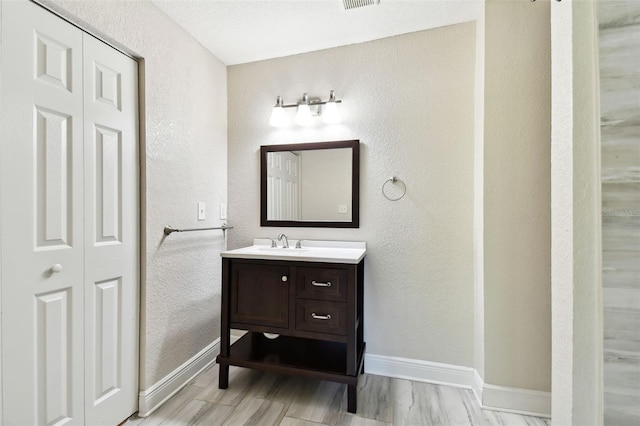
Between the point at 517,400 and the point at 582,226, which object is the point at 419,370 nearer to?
the point at 517,400

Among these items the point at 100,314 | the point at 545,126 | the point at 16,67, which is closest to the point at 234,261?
the point at 100,314

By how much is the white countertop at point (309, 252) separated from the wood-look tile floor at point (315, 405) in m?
0.85

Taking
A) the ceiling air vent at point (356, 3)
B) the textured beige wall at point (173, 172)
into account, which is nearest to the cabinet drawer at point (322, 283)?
the textured beige wall at point (173, 172)

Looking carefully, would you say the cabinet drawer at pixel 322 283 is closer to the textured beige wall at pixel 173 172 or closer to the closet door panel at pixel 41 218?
the textured beige wall at pixel 173 172

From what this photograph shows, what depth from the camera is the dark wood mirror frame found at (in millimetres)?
2020

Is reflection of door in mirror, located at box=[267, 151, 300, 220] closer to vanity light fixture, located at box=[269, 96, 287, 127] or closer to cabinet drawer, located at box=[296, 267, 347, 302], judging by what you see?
vanity light fixture, located at box=[269, 96, 287, 127]

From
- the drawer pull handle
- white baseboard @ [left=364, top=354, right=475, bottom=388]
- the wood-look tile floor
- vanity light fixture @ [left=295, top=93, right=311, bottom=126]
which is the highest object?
vanity light fixture @ [left=295, top=93, right=311, bottom=126]

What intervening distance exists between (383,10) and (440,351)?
2.22 metres

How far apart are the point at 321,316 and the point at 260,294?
408 mm

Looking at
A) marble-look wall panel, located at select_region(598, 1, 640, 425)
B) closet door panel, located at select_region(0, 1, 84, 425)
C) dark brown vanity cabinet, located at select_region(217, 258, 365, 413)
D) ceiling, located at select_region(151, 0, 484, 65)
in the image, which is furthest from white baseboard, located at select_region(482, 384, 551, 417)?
ceiling, located at select_region(151, 0, 484, 65)

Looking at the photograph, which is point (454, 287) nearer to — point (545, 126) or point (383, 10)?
point (545, 126)

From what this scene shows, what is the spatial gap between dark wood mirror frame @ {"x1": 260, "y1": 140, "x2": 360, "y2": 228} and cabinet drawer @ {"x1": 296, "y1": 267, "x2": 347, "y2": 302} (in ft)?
1.66

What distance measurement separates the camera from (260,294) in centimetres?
174

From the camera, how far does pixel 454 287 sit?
6.07 ft
